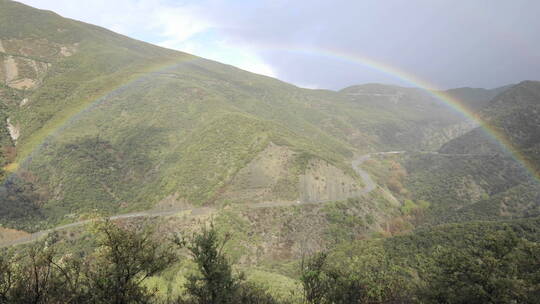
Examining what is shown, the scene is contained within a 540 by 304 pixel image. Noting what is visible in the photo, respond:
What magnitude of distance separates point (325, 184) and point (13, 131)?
102388 millimetres

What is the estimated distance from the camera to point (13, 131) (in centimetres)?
8512

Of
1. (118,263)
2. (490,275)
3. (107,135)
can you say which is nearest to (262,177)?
(107,135)

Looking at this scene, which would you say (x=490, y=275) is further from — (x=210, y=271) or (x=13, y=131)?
(x=13, y=131)

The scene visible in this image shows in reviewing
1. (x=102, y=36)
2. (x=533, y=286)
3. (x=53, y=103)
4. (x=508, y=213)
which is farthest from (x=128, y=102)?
(x=508, y=213)

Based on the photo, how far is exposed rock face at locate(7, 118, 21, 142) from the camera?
83.6 meters

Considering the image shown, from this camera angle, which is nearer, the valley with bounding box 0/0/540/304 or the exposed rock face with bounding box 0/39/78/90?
the valley with bounding box 0/0/540/304

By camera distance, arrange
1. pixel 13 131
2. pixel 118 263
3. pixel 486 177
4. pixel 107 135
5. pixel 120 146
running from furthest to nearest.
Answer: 1. pixel 486 177
2. pixel 107 135
3. pixel 120 146
4. pixel 13 131
5. pixel 118 263

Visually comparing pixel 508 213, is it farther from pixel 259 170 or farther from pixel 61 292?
pixel 61 292

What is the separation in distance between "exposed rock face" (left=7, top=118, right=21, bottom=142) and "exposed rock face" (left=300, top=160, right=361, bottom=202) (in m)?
91.9

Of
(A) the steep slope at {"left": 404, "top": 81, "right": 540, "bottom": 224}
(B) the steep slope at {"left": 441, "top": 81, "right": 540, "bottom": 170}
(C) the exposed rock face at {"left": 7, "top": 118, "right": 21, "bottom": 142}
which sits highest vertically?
(B) the steep slope at {"left": 441, "top": 81, "right": 540, "bottom": 170}

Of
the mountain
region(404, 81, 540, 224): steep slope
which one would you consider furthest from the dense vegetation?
region(404, 81, 540, 224): steep slope

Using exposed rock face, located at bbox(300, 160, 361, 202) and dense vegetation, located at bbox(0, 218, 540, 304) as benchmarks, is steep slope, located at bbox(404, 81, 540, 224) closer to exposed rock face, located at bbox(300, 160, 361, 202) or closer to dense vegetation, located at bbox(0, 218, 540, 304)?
exposed rock face, located at bbox(300, 160, 361, 202)

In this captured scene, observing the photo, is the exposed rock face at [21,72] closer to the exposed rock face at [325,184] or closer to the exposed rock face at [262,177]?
the exposed rock face at [262,177]

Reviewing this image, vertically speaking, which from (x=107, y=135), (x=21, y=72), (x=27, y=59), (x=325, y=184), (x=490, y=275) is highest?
(x=27, y=59)
